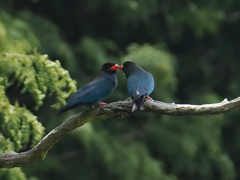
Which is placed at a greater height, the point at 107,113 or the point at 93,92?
the point at 93,92

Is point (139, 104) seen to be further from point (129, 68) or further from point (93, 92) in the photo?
point (129, 68)

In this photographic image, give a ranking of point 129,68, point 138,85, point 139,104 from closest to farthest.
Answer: point 139,104, point 138,85, point 129,68

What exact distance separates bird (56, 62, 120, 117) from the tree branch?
0.19 meters

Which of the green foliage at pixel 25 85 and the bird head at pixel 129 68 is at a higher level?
the bird head at pixel 129 68

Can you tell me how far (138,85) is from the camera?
9.35ft

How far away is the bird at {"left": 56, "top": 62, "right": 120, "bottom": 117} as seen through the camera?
279 cm

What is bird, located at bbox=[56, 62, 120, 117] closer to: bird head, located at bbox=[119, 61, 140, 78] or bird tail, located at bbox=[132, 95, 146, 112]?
bird head, located at bbox=[119, 61, 140, 78]

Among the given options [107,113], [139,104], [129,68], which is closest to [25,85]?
[107,113]

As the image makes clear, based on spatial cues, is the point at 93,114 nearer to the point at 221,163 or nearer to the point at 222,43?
the point at 221,163

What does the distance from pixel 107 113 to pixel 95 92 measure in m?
0.40

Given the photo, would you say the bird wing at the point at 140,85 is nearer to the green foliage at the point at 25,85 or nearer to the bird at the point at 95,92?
the bird at the point at 95,92

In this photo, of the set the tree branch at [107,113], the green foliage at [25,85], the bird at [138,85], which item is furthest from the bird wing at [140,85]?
the green foliage at [25,85]

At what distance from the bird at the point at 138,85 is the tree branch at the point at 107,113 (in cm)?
5

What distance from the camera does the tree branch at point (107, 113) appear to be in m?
2.40
